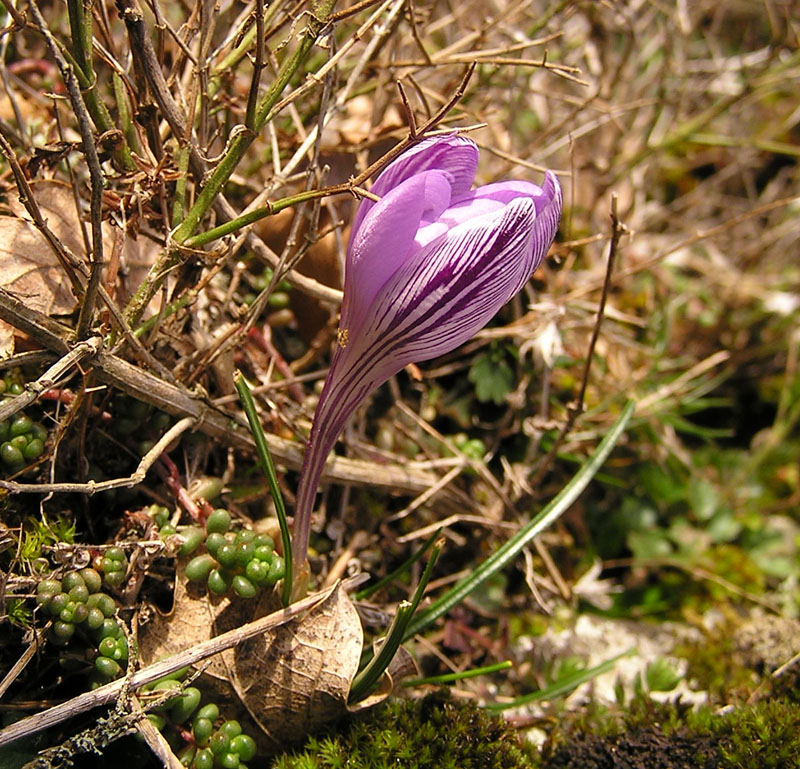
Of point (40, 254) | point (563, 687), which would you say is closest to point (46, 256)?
point (40, 254)

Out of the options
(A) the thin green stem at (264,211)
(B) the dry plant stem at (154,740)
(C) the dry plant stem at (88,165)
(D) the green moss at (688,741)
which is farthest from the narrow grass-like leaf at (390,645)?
(C) the dry plant stem at (88,165)

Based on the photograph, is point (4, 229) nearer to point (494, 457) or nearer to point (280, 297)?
point (280, 297)

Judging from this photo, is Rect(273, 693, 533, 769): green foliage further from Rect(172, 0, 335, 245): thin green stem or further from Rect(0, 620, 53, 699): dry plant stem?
Rect(172, 0, 335, 245): thin green stem

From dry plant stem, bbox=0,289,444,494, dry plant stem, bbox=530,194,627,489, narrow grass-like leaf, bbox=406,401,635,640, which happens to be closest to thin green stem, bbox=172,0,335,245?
dry plant stem, bbox=0,289,444,494

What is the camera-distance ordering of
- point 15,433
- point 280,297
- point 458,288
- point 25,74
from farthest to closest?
point 25,74 → point 280,297 → point 15,433 → point 458,288

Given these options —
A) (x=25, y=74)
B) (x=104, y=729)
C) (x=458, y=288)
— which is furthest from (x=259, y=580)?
(x=25, y=74)

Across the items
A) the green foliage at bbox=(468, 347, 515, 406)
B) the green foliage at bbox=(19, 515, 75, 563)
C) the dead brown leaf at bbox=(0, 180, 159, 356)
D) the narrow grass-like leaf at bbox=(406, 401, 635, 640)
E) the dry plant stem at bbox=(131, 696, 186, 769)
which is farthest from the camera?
the green foliage at bbox=(468, 347, 515, 406)

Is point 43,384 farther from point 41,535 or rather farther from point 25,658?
point 25,658

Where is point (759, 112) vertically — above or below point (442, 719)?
above
